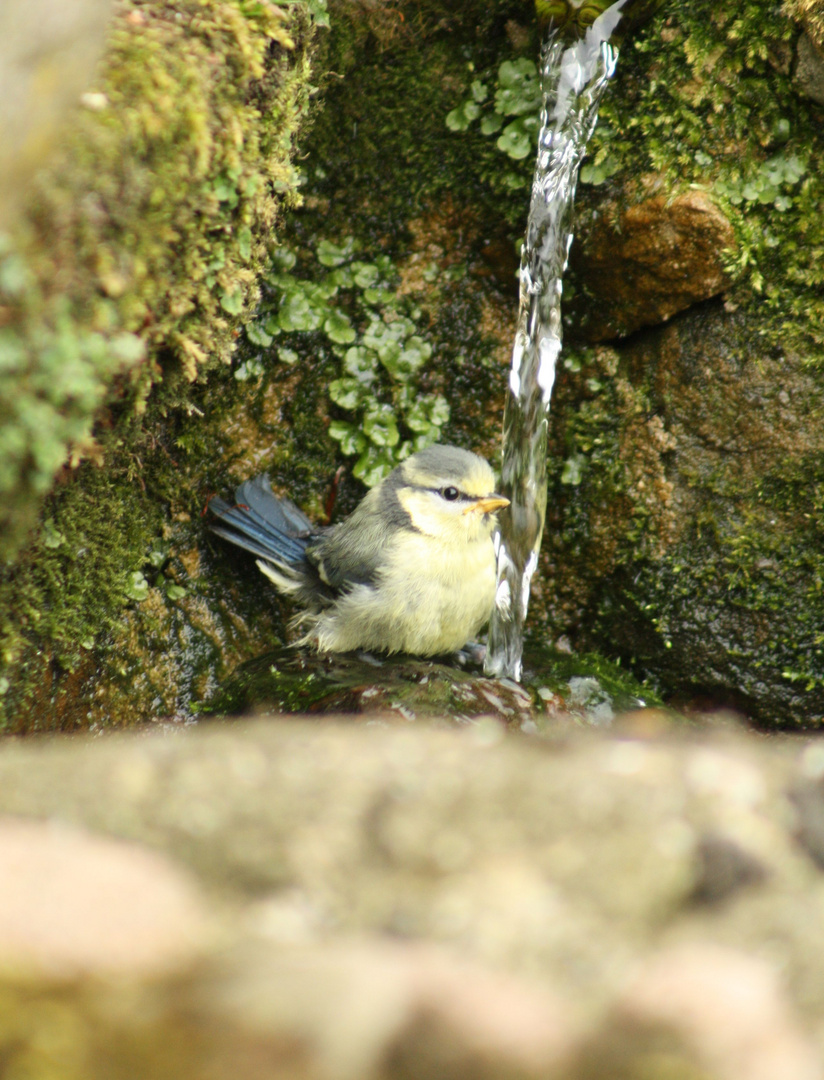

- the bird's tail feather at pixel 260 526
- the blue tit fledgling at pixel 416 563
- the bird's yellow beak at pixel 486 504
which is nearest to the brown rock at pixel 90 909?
the blue tit fledgling at pixel 416 563

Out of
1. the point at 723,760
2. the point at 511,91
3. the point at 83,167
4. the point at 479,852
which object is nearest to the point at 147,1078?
the point at 479,852

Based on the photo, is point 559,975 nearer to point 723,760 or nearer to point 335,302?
point 723,760

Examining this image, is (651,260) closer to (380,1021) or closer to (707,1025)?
(707,1025)

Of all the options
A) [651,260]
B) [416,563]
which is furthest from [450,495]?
[651,260]

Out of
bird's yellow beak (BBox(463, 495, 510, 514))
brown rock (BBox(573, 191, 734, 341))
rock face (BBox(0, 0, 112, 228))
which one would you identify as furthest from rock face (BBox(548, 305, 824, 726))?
rock face (BBox(0, 0, 112, 228))

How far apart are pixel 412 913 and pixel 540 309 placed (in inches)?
138

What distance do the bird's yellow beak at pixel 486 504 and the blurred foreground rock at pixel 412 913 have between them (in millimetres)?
2496

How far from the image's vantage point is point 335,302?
15.0 ft

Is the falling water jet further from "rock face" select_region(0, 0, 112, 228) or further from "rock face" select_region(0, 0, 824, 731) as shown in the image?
"rock face" select_region(0, 0, 112, 228)

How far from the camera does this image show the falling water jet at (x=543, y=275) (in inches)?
155

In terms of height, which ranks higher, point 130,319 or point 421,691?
point 130,319

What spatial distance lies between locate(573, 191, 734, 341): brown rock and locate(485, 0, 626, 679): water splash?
185 mm

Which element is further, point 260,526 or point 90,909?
point 260,526

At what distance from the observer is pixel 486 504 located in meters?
4.03
